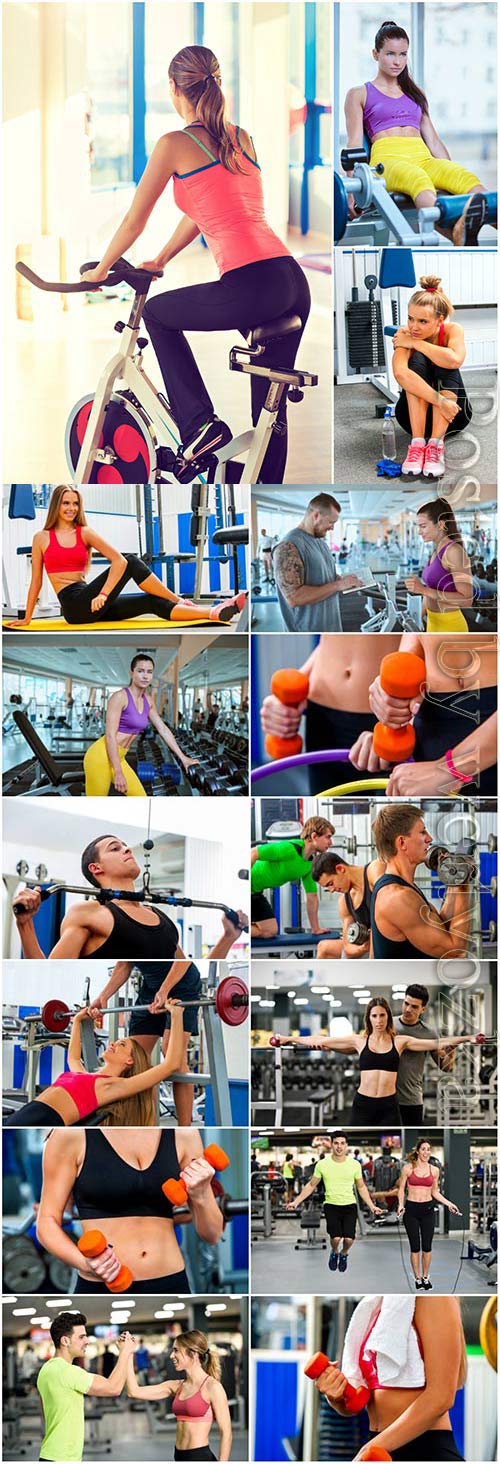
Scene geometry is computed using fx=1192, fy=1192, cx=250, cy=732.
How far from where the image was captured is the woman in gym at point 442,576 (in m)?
2.77

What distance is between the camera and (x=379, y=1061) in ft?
9.00

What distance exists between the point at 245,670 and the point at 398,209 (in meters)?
1.13

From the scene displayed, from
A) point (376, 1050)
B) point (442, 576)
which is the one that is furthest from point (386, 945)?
point (442, 576)

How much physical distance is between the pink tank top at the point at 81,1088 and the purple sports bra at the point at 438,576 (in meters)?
1.37

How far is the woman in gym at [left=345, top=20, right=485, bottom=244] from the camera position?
274 cm

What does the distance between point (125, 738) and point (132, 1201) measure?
1.05 metres

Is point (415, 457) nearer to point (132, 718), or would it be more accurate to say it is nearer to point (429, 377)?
point (429, 377)

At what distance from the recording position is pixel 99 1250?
2.68 meters

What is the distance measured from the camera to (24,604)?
2775 millimetres

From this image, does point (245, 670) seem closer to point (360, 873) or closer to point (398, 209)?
point (360, 873)

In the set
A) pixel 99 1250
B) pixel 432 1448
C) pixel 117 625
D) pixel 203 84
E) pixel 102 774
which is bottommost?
pixel 432 1448

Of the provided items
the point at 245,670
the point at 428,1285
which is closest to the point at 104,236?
the point at 245,670

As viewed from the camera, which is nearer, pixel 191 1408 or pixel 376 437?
pixel 191 1408

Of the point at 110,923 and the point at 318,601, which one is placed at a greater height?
the point at 318,601
